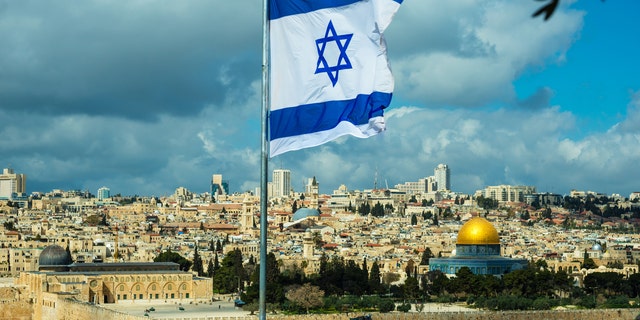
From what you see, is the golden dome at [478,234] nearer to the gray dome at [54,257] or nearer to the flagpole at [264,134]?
the gray dome at [54,257]

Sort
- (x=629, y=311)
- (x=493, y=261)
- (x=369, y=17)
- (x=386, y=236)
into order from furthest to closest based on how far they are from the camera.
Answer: (x=386, y=236)
(x=493, y=261)
(x=629, y=311)
(x=369, y=17)

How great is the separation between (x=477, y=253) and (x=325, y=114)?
236 ft

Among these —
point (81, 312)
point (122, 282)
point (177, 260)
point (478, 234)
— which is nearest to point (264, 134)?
point (81, 312)

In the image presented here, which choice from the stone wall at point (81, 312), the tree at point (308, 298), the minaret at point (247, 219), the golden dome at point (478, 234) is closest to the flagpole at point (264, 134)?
the stone wall at point (81, 312)

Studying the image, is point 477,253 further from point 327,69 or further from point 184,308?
point 327,69

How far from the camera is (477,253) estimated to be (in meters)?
81.5

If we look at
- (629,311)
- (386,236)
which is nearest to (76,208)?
(386,236)

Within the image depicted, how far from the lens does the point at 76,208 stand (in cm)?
19675

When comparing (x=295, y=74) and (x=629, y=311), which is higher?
(x=295, y=74)

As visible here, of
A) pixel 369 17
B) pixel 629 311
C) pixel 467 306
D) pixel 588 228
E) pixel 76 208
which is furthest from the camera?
pixel 76 208

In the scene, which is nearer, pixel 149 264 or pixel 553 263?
pixel 149 264

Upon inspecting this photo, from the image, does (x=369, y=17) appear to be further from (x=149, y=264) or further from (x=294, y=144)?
(x=149, y=264)

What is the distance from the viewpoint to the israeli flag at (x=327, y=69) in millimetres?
10719

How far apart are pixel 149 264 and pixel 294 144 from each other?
226 ft
